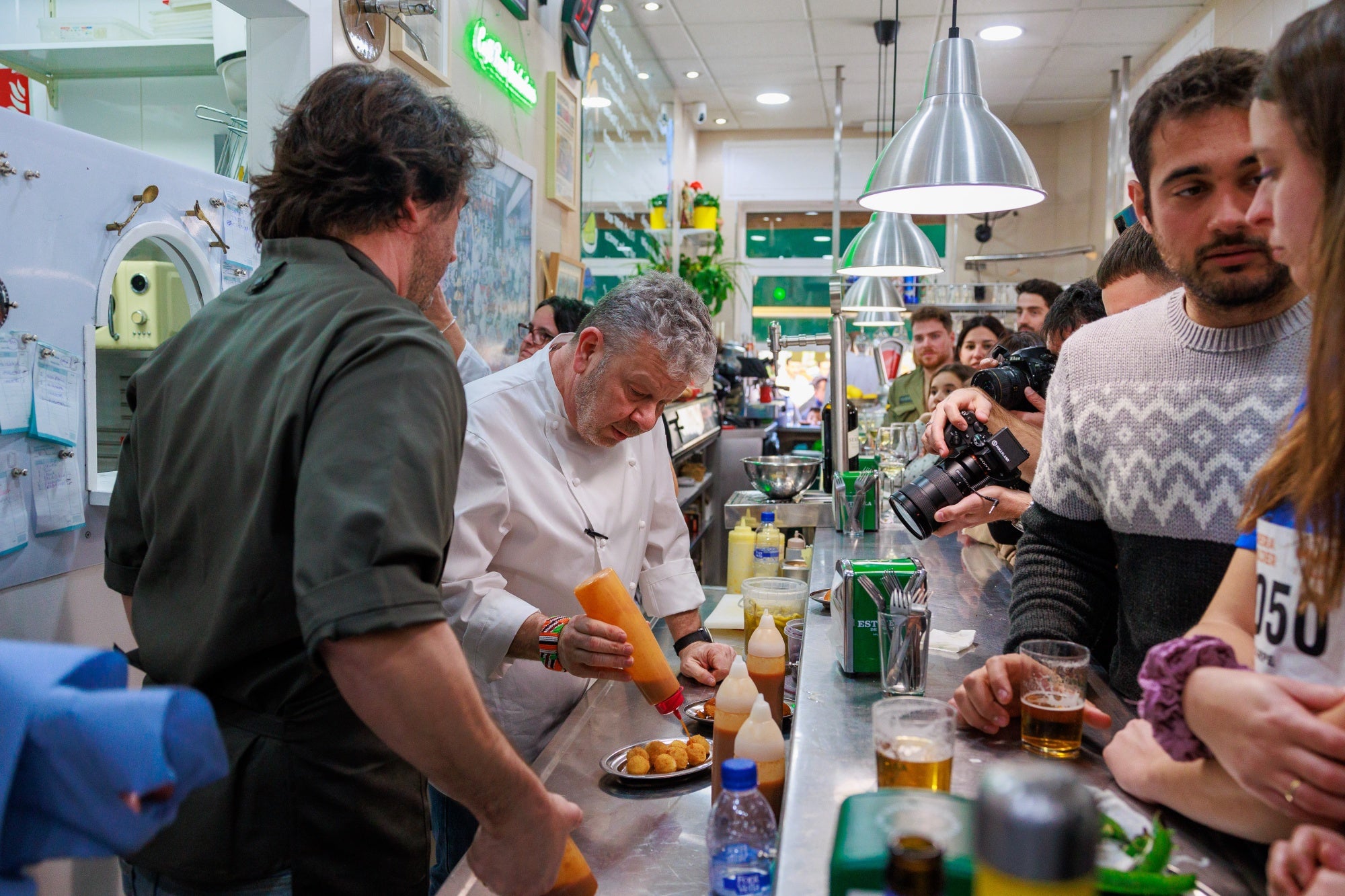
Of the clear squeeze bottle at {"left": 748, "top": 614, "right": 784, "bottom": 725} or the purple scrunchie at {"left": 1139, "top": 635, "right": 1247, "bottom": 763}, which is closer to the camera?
the purple scrunchie at {"left": 1139, "top": 635, "right": 1247, "bottom": 763}

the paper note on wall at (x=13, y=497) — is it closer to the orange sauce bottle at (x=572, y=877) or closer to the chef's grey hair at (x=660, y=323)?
the chef's grey hair at (x=660, y=323)

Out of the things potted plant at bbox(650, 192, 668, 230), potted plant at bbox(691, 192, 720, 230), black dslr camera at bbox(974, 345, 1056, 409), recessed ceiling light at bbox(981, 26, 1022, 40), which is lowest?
black dslr camera at bbox(974, 345, 1056, 409)

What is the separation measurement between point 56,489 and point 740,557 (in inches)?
69.4

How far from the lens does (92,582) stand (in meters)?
2.23

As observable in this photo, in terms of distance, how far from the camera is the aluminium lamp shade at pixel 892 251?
4598mm

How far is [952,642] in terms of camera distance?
1.77 m

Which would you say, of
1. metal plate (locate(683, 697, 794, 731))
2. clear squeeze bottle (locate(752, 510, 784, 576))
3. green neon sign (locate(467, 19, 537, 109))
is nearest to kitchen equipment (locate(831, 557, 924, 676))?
metal plate (locate(683, 697, 794, 731))

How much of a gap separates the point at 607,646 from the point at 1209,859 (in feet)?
3.02

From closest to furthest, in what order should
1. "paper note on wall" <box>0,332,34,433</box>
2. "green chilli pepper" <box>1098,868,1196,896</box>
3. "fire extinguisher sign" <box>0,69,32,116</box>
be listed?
1. "green chilli pepper" <box>1098,868,1196,896</box>
2. "paper note on wall" <box>0,332,34,433</box>
3. "fire extinguisher sign" <box>0,69,32,116</box>

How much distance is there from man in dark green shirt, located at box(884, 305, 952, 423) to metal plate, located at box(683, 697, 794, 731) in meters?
5.17

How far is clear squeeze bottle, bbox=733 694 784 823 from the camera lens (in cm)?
127

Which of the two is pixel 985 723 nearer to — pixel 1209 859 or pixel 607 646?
pixel 1209 859

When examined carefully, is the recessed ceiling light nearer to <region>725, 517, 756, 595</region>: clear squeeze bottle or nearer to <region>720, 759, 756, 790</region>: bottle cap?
<region>725, 517, 756, 595</region>: clear squeeze bottle

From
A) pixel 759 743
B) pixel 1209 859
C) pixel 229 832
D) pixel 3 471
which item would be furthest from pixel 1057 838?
pixel 3 471
